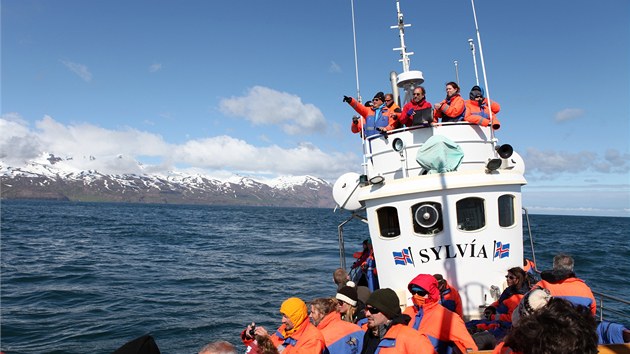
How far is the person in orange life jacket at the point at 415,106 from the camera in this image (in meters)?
9.05

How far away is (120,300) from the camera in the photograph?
1594cm

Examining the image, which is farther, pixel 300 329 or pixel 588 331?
pixel 300 329

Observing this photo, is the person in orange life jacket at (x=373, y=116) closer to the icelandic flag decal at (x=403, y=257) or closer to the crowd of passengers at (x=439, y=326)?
the icelandic flag decal at (x=403, y=257)

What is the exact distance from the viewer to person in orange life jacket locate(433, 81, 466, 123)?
8.71m

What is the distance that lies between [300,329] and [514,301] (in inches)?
143

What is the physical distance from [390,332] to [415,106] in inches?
254

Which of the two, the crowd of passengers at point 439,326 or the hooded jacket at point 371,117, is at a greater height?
the hooded jacket at point 371,117

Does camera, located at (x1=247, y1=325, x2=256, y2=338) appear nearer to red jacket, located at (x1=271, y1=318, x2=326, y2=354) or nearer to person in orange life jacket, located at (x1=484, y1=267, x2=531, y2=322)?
red jacket, located at (x1=271, y1=318, x2=326, y2=354)

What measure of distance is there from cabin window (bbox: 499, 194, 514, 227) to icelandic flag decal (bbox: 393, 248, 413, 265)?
2011mm

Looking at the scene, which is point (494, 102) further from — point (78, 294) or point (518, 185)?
point (78, 294)

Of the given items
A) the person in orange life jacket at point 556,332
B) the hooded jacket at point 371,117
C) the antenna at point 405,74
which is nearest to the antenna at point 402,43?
the antenna at point 405,74

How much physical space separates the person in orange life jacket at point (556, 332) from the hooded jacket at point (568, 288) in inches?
122

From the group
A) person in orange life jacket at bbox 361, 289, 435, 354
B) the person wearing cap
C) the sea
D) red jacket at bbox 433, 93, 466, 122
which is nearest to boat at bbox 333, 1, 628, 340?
red jacket at bbox 433, 93, 466, 122

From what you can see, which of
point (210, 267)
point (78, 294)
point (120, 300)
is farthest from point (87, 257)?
point (120, 300)
